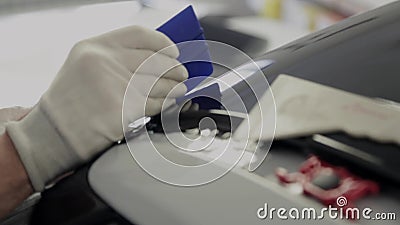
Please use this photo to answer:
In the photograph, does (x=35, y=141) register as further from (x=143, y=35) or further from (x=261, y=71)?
(x=261, y=71)

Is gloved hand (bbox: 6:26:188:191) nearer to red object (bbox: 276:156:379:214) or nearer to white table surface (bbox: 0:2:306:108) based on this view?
red object (bbox: 276:156:379:214)

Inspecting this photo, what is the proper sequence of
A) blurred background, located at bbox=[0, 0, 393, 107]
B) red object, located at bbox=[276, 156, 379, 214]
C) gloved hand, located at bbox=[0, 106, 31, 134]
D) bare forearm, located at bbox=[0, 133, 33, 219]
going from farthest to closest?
blurred background, located at bbox=[0, 0, 393, 107], gloved hand, located at bbox=[0, 106, 31, 134], bare forearm, located at bbox=[0, 133, 33, 219], red object, located at bbox=[276, 156, 379, 214]

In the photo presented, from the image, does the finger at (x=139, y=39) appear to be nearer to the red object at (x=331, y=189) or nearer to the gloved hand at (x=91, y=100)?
the gloved hand at (x=91, y=100)

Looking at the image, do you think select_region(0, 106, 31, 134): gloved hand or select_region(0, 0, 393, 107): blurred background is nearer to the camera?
select_region(0, 106, 31, 134): gloved hand

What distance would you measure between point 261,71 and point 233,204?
0.78ft

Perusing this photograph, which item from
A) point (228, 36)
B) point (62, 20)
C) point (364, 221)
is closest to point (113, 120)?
point (364, 221)

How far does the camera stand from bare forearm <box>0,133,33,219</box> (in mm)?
535

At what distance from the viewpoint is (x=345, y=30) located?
0.67 m

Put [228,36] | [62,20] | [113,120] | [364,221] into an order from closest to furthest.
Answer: [364,221] < [113,120] < [228,36] < [62,20]

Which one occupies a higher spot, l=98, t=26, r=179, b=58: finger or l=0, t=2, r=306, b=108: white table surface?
l=98, t=26, r=179, b=58: finger

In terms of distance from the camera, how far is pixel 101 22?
1.70 metres

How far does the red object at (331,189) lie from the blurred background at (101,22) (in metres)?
0.83

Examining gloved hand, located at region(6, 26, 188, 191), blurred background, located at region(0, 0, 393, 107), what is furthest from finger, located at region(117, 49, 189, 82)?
blurred background, located at region(0, 0, 393, 107)

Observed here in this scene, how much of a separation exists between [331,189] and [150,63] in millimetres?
246
